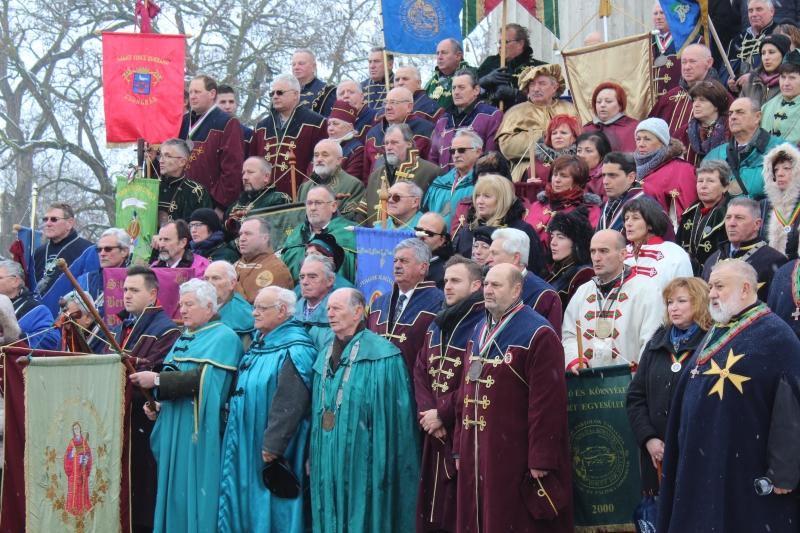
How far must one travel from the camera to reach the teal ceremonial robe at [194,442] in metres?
8.47

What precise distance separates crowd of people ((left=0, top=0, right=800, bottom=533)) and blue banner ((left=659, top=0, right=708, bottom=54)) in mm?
435

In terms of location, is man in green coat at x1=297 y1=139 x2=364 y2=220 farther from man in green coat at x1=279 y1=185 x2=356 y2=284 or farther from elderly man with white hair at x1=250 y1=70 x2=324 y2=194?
elderly man with white hair at x1=250 y1=70 x2=324 y2=194

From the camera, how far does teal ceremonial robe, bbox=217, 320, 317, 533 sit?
27.1ft

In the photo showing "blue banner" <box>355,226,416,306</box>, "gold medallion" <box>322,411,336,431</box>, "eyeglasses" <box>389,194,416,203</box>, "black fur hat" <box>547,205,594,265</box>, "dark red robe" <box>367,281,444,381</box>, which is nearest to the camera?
"gold medallion" <box>322,411,336,431</box>

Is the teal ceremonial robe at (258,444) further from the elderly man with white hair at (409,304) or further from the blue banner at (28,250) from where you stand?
the blue banner at (28,250)

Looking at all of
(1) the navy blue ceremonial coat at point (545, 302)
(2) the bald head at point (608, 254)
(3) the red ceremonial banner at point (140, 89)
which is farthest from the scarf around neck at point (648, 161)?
(3) the red ceremonial banner at point (140, 89)

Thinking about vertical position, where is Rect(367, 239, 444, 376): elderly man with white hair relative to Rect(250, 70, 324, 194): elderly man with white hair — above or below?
below

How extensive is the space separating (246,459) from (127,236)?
136 inches

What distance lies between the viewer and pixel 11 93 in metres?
22.5

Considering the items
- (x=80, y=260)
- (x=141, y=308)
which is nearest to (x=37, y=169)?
(x=80, y=260)

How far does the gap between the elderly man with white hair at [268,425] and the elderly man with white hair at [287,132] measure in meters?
3.96

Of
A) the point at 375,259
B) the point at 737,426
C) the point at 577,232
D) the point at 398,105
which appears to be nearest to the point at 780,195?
the point at 577,232

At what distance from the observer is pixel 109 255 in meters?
10.8

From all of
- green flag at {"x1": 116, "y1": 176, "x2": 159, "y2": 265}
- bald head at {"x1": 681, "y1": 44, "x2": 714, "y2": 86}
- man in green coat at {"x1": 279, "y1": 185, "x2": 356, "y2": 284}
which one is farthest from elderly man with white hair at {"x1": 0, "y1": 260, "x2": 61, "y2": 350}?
bald head at {"x1": 681, "y1": 44, "x2": 714, "y2": 86}
